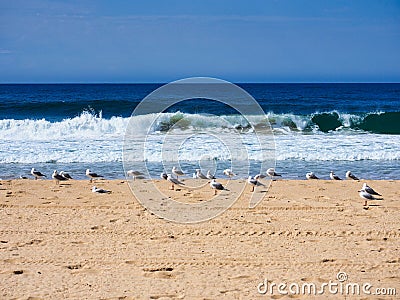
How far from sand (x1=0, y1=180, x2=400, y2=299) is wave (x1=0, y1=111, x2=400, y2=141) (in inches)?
494

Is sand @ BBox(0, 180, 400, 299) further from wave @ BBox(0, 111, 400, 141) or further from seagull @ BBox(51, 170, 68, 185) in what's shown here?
wave @ BBox(0, 111, 400, 141)

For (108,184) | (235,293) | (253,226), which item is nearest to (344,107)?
(108,184)

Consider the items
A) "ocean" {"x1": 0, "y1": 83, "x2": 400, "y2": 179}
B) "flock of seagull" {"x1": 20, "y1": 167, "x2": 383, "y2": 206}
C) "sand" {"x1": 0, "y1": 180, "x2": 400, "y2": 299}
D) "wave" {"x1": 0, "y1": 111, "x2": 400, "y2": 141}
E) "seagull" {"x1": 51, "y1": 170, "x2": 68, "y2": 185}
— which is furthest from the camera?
"wave" {"x1": 0, "y1": 111, "x2": 400, "y2": 141}

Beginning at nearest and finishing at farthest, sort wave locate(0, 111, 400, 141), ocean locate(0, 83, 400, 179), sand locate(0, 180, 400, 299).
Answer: sand locate(0, 180, 400, 299), ocean locate(0, 83, 400, 179), wave locate(0, 111, 400, 141)

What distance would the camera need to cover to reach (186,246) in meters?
6.72

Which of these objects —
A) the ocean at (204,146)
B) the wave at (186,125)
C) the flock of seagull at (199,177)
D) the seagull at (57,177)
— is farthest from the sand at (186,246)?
the wave at (186,125)

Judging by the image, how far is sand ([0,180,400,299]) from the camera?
5387 millimetres

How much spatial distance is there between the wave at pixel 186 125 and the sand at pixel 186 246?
12558mm

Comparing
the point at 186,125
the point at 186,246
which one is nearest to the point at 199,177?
the point at 186,246

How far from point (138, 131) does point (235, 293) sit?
17906 mm

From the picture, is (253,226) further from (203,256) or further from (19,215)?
(19,215)

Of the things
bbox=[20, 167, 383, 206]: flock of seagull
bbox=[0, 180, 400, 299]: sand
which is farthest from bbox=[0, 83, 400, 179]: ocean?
bbox=[0, 180, 400, 299]: sand

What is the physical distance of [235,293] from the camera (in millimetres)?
5164

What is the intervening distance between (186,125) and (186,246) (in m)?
19.2
